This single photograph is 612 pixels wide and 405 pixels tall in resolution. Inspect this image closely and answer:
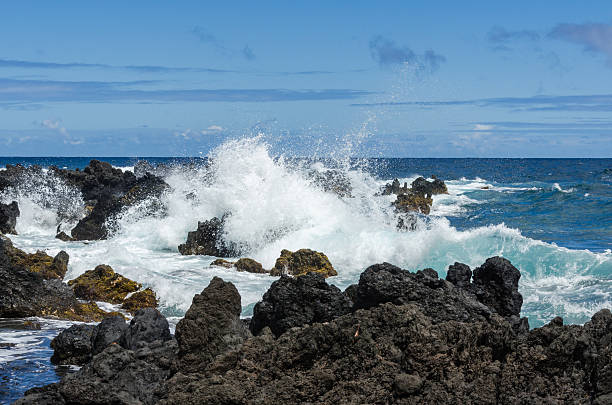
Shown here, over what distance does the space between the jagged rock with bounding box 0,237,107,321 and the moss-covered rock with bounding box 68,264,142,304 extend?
2.77ft

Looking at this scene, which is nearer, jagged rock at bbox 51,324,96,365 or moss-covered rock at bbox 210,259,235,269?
jagged rock at bbox 51,324,96,365

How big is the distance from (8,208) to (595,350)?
17917 mm

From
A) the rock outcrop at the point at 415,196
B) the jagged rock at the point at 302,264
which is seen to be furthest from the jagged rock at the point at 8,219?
the rock outcrop at the point at 415,196

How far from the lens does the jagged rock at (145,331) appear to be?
617 centimetres

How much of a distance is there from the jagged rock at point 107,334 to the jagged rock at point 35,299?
8.48 ft

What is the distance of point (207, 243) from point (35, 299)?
7.06 metres

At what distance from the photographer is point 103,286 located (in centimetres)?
1071

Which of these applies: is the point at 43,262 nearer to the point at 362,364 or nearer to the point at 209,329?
the point at 209,329

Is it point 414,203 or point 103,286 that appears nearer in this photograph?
point 103,286

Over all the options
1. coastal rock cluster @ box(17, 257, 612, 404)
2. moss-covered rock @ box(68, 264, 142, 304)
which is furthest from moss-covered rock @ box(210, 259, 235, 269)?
coastal rock cluster @ box(17, 257, 612, 404)

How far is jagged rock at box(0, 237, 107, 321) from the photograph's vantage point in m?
8.70

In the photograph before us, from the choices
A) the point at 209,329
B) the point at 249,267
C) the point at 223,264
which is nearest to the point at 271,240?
the point at 223,264

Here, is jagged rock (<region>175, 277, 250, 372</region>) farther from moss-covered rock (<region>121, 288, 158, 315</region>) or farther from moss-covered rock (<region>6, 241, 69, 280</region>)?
moss-covered rock (<region>6, 241, 69, 280</region>)

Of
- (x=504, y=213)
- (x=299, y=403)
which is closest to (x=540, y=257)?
(x=299, y=403)
